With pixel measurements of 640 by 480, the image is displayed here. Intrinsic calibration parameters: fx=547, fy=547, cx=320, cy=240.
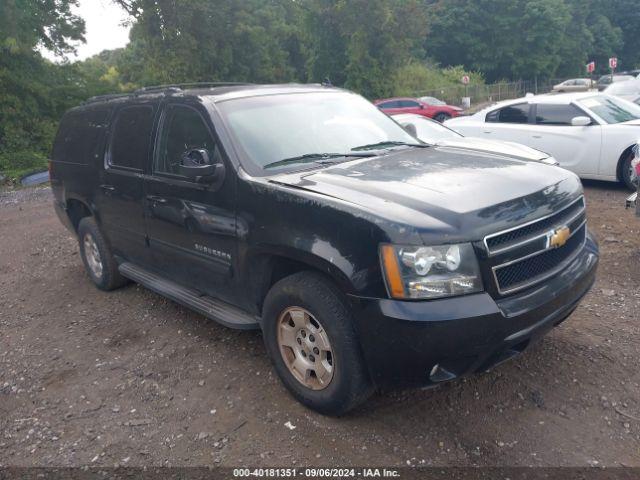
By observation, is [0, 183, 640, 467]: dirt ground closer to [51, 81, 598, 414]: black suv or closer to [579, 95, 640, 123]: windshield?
[51, 81, 598, 414]: black suv

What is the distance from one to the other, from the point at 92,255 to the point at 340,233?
149 inches

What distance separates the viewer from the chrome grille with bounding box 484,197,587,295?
276 centimetres

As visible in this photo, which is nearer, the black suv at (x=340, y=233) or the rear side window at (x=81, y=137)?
the black suv at (x=340, y=233)

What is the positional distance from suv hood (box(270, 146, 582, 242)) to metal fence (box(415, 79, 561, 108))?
35212mm

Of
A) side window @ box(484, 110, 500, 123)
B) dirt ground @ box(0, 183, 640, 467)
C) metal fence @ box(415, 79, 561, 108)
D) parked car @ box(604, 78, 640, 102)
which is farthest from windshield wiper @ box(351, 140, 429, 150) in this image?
metal fence @ box(415, 79, 561, 108)

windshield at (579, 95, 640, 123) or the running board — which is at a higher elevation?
windshield at (579, 95, 640, 123)

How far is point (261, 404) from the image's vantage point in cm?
345

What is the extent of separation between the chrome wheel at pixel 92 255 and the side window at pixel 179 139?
67.8 inches

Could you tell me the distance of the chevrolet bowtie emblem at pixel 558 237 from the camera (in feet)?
9.90

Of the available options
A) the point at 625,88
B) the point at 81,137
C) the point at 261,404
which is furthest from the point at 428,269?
the point at 625,88

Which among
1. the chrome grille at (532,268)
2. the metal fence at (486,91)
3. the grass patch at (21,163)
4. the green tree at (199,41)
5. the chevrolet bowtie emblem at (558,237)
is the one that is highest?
the green tree at (199,41)

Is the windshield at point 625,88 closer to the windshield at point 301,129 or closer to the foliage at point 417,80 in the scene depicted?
the windshield at point 301,129

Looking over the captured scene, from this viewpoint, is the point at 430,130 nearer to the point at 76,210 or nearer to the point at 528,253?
the point at 76,210

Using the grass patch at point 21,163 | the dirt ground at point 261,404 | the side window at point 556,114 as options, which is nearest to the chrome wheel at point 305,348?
the dirt ground at point 261,404
